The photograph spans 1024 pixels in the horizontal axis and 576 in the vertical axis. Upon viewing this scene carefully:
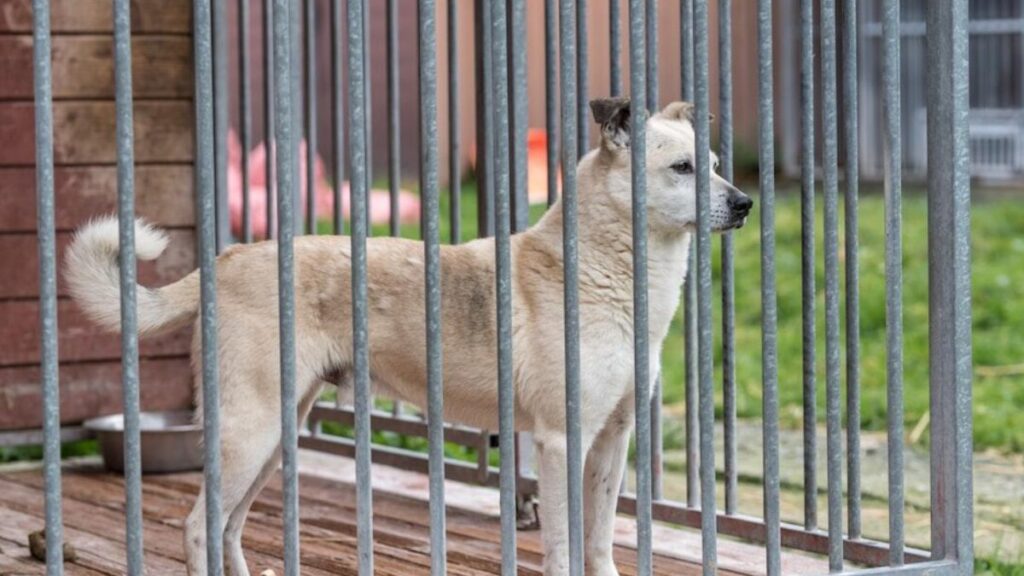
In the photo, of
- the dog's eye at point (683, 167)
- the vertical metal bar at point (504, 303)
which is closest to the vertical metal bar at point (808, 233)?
the dog's eye at point (683, 167)

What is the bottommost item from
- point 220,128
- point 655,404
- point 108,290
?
point 655,404

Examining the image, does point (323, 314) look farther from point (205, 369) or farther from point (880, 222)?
point (880, 222)

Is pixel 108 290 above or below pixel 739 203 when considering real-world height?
below

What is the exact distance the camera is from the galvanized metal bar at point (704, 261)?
10.2 ft

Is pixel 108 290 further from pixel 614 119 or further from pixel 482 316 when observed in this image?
pixel 614 119

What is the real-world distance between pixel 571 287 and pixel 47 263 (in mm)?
916

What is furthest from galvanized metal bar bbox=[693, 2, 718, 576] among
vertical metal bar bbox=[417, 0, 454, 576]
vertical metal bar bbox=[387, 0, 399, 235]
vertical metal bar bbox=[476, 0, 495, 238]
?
vertical metal bar bbox=[387, 0, 399, 235]

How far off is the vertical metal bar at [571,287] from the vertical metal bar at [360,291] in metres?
0.37

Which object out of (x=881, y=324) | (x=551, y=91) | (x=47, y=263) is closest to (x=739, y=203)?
(x=551, y=91)

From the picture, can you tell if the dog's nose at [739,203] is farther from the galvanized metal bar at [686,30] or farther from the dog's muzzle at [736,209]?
the galvanized metal bar at [686,30]

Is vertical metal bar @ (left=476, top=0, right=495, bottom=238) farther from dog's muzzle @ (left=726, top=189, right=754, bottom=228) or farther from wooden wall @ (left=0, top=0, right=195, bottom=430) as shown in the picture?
wooden wall @ (left=0, top=0, right=195, bottom=430)

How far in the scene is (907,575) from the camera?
3443mm

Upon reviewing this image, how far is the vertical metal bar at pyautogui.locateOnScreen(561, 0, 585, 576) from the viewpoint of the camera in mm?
2963

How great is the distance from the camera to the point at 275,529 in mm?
4516
